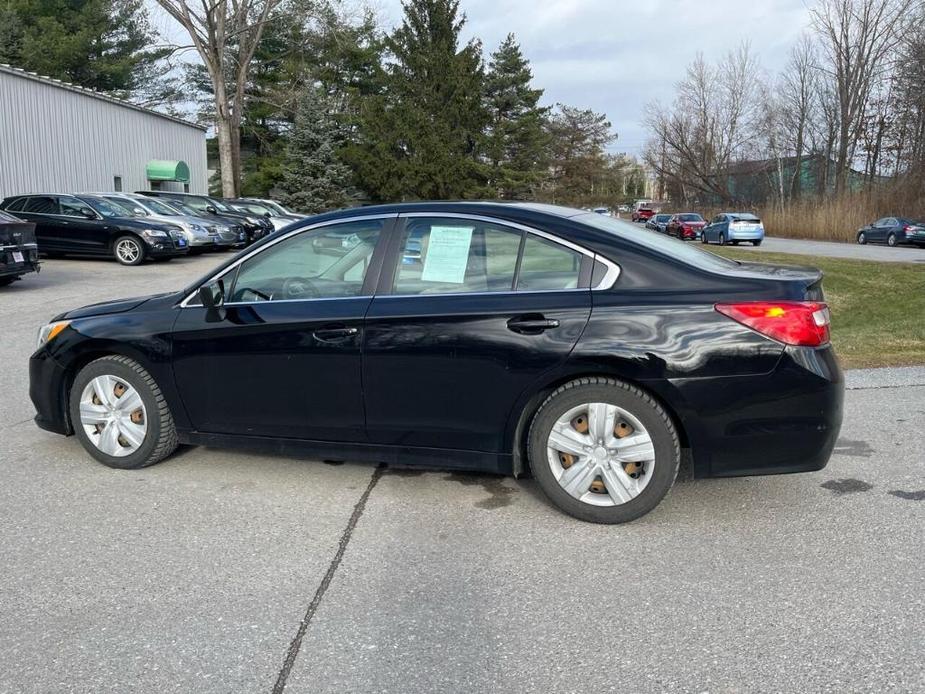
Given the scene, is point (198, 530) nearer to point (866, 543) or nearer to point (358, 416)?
point (358, 416)

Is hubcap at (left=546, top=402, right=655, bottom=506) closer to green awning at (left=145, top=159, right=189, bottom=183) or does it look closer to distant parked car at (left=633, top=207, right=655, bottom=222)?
green awning at (left=145, top=159, right=189, bottom=183)

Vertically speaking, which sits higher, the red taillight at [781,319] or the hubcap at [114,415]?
the red taillight at [781,319]

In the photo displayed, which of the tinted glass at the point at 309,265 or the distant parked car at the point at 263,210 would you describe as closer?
the tinted glass at the point at 309,265

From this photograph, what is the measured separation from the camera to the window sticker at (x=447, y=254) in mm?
4273

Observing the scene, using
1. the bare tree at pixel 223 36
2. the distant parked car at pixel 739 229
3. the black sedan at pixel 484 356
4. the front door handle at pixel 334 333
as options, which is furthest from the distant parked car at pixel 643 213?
the front door handle at pixel 334 333

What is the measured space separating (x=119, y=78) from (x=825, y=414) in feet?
163

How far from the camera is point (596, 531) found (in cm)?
396

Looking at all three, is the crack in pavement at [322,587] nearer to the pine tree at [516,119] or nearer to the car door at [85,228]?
the car door at [85,228]

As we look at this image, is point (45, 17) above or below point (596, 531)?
above

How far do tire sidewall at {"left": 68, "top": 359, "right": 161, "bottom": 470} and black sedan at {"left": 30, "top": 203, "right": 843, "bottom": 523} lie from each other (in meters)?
0.01

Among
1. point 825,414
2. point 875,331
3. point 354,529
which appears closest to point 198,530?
point 354,529

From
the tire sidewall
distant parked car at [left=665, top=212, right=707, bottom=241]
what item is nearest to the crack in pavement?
the tire sidewall

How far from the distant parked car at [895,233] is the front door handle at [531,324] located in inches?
1390

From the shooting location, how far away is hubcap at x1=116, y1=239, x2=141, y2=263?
18516mm
